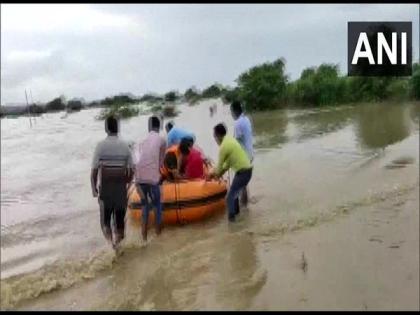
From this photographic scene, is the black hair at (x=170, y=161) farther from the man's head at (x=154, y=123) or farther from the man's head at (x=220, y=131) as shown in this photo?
the man's head at (x=154, y=123)

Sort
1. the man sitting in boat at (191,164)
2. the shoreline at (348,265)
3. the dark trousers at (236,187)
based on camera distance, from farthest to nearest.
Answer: the man sitting in boat at (191,164) < the dark trousers at (236,187) < the shoreline at (348,265)

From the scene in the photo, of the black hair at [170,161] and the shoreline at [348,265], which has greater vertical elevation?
the black hair at [170,161]

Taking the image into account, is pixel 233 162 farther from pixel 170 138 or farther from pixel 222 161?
pixel 170 138

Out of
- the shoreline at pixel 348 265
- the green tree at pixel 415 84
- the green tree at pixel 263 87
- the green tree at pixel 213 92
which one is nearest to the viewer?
the shoreline at pixel 348 265

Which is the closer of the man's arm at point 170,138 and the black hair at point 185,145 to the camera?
the black hair at point 185,145

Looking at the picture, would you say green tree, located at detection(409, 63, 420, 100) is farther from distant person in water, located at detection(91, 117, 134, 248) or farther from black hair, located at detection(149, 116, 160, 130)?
distant person in water, located at detection(91, 117, 134, 248)

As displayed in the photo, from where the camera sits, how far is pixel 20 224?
10.4 meters

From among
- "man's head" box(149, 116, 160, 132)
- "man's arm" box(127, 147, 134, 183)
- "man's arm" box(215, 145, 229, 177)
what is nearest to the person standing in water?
"man's head" box(149, 116, 160, 132)

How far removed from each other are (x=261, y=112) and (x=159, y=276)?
1622 inches

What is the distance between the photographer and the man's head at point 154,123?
7.43 meters

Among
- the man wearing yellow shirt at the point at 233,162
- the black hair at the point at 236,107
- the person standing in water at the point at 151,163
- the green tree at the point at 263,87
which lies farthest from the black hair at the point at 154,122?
the green tree at the point at 263,87

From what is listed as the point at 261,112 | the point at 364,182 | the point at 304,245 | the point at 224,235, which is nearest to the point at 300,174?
the point at 364,182

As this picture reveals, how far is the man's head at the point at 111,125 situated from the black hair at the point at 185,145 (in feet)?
6.46

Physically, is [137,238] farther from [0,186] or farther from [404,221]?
[0,186]
